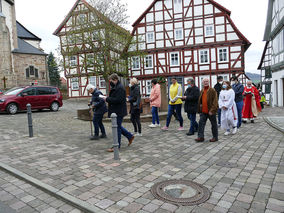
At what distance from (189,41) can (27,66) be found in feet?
85.8

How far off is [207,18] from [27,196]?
94.0 ft

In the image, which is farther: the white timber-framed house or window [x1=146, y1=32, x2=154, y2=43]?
window [x1=146, y1=32, x2=154, y2=43]

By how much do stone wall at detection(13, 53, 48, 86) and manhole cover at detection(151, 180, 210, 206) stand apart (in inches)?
1493

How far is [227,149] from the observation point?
5965mm

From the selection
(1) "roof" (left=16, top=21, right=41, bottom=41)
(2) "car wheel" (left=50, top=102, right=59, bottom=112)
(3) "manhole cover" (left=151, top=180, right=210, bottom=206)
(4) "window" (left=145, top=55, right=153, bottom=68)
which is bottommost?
(3) "manhole cover" (left=151, top=180, right=210, bottom=206)

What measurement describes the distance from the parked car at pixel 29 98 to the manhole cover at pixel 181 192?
45.2ft

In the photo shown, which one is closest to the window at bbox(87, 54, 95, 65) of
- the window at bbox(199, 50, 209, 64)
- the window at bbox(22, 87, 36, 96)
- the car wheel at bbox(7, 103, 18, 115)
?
the window at bbox(22, 87, 36, 96)

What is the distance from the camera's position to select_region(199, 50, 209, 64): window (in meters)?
29.2

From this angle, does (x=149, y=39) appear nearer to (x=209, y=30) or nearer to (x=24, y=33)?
(x=209, y=30)

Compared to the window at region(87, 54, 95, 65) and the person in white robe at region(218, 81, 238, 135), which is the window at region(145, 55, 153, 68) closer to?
the window at region(87, 54, 95, 65)

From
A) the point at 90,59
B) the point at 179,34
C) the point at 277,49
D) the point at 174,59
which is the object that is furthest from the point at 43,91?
the point at 277,49

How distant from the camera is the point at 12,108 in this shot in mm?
15102

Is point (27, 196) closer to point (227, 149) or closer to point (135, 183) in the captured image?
point (135, 183)

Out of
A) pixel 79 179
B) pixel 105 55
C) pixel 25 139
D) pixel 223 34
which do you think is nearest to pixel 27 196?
pixel 79 179
